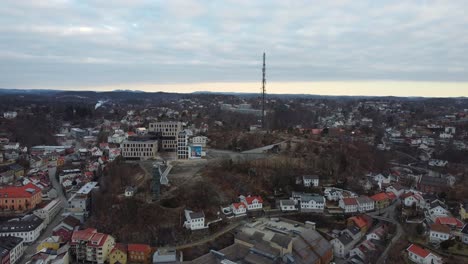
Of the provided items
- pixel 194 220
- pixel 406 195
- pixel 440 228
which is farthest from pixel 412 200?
pixel 194 220

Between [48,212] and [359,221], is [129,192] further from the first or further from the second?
[359,221]

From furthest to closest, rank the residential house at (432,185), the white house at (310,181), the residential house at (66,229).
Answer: the residential house at (432,185)
the white house at (310,181)
the residential house at (66,229)

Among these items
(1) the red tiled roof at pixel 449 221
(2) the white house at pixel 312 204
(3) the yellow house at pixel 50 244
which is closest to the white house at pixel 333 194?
(2) the white house at pixel 312 204

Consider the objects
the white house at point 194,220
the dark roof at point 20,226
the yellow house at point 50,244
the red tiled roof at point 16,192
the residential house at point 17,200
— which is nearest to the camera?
the yellow house at point 50,244

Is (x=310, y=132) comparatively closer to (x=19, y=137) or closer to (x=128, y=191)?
(x=128, y=191)

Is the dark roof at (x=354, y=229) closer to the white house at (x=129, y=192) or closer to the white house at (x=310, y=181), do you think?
the white house at (x=310, y=181)

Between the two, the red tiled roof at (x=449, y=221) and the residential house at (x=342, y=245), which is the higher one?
the red tiled roof at (x=449, y=221)

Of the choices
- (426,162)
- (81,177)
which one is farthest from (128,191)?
(426,162)

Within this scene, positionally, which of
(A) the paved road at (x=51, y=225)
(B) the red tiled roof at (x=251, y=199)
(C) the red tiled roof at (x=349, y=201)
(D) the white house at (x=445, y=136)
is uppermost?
(D) the white house at (x=445, y=136)
